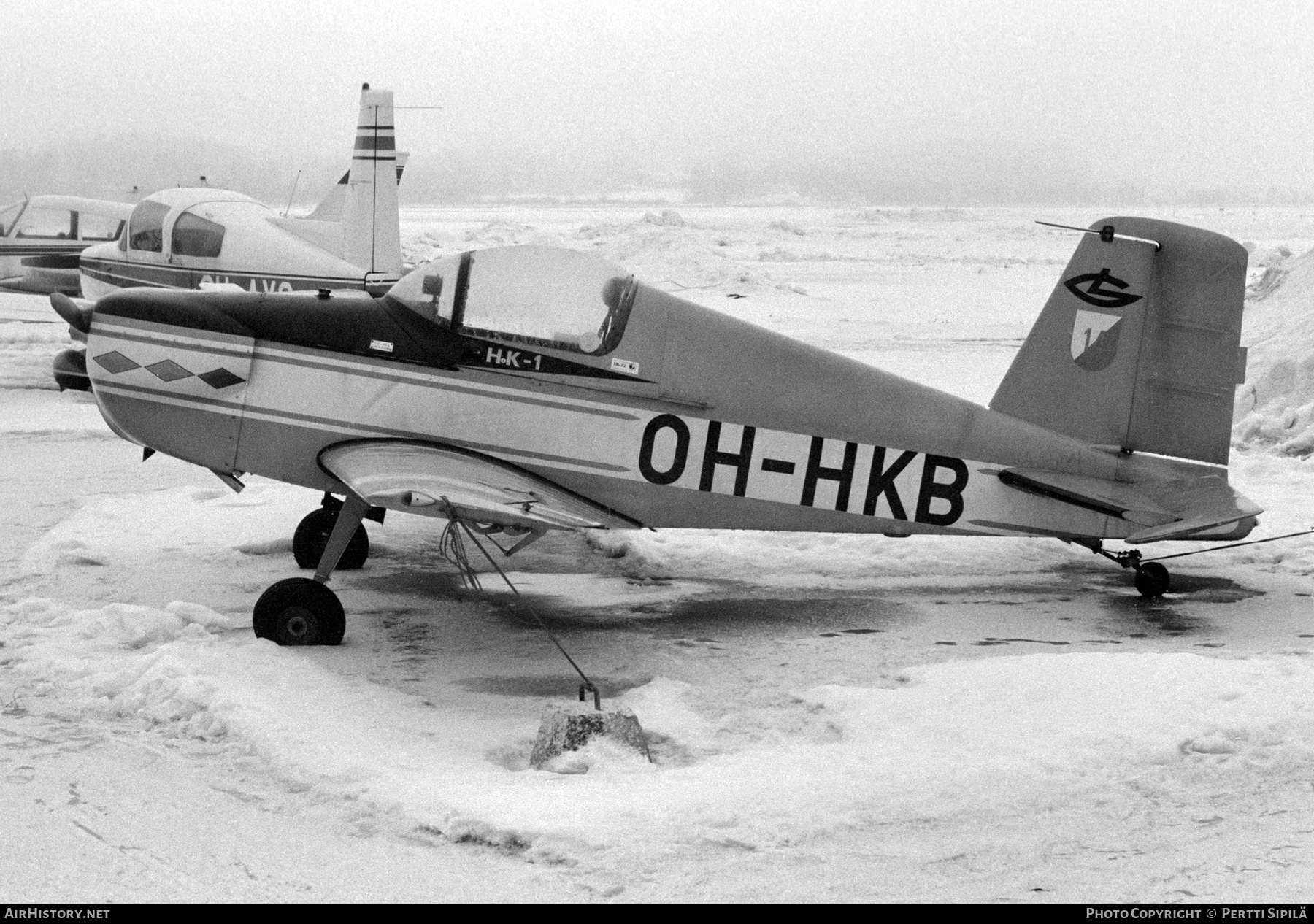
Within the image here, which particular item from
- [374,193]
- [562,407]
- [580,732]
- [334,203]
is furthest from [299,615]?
[334,203]

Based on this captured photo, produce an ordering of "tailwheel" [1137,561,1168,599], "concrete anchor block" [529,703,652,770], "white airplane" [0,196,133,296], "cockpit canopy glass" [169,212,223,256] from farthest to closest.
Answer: "white airplane" [0,196,133,296] < "cockpit canopy glass" [169,212,223,256] < "tailwheel" [1137,561,1168,599] < "concrete anchor block" [529,703,652,770]

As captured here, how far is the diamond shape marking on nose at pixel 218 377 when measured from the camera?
7.19 m

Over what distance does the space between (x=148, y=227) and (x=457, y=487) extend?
10448mm

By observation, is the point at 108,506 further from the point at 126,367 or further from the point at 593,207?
the point at 593,207

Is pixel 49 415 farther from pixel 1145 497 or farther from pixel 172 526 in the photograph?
pixel 1145 497

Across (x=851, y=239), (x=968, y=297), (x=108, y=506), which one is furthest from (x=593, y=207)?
(x=108, y=506)

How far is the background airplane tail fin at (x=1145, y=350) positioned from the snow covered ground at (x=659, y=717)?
101 centimetres

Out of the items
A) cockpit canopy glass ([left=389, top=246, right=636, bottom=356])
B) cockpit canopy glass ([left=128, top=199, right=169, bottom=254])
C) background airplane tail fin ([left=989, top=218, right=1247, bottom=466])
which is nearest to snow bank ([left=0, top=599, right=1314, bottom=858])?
background airplane tail fin ([left=989, top=218, right=1247, bottom=466])

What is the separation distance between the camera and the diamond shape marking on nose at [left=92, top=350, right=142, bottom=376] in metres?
7.23

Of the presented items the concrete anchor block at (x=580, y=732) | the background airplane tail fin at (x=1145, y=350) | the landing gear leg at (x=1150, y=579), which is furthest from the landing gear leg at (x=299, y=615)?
Answer: the landing gear leg at (x=1150, y=579)

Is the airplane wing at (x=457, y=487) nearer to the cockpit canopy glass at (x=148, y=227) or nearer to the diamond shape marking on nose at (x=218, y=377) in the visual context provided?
the diamond shape marking on nose at (x=218, y=377)

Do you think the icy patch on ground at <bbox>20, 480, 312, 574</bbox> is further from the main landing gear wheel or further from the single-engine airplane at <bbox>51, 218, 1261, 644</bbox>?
the single-engine airplane at <bbox>51, 218, 1261, 644</bbox>

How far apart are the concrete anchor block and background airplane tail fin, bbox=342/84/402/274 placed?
1124 cm

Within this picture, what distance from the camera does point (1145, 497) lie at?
7.56m
